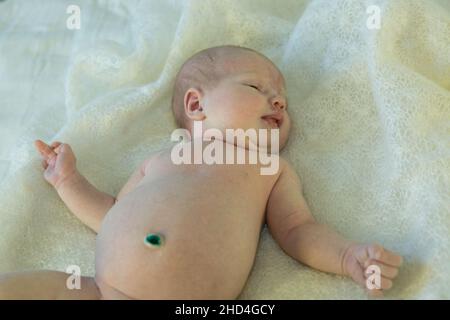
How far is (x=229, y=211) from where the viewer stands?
104cm

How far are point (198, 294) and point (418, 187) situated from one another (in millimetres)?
431

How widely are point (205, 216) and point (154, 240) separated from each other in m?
0.10

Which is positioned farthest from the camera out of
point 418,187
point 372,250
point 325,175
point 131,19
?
point 131,19

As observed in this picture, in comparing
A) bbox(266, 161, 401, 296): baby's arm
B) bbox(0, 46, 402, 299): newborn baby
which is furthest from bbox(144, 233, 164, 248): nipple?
bbox(266, 161, 401, 296): baby's arm

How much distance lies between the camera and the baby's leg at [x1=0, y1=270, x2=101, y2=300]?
3.17ft

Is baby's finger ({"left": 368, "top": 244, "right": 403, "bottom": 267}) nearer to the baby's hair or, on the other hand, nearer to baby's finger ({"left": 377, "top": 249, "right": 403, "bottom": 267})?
baby's finger ({"left": 377, "top": 249, "right": 403, "bottom": 267})

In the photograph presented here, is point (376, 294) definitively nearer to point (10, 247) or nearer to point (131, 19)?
point (10, 247)

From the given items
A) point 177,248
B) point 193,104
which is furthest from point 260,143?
point 177,248

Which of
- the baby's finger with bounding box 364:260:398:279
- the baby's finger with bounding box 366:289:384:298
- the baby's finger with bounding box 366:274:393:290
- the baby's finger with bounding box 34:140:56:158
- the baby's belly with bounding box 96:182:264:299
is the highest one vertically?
the baby's finger with bounding box 34:140:56:158

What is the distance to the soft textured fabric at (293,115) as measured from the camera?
1.06 m

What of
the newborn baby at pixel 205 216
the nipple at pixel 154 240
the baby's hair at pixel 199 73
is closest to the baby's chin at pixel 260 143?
the newborn baby at pixel 205 216

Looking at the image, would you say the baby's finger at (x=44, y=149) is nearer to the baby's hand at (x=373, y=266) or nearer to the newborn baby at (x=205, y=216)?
the newborn baby at (x=205, y=216)

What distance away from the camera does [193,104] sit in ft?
4.12

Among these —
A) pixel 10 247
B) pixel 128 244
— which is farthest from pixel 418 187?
pixel 10 247
